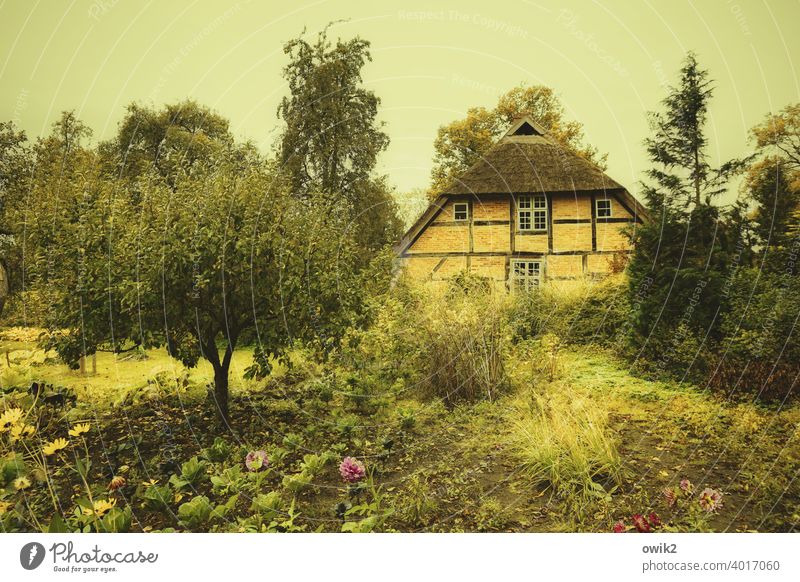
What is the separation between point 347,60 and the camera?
4863 mm

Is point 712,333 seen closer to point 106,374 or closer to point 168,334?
point 168,334

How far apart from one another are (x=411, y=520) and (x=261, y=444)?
172 cm

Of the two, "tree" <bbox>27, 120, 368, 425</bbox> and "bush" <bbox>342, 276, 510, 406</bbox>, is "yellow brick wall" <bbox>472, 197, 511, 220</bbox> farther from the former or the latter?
"tree" <bbox>27, 120, 368, 425</bbox>

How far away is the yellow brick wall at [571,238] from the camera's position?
994cm

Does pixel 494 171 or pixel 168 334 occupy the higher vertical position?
pixel 494 171

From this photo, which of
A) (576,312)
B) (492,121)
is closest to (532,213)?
(576,312)

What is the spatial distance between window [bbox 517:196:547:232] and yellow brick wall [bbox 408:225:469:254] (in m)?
1.52

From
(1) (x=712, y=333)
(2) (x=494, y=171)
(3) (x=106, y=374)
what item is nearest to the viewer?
(1) (x=712, y=333)

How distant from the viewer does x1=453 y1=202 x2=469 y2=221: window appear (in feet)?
30.1

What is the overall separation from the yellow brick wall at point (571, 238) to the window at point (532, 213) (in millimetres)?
373

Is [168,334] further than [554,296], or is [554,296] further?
[554,296]

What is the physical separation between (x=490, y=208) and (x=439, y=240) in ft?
4.70

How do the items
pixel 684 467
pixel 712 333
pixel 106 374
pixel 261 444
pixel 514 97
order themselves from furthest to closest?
1. pixel 106 374
2. pixel 712 333
3. pixel 514 97
4. pixel 261 444
5. pixel 684 467
